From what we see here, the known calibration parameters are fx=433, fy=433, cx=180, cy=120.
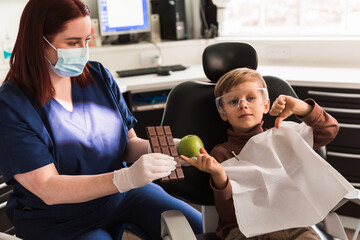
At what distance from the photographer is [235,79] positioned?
1.69 metres

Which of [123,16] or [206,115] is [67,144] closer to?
[206,115]

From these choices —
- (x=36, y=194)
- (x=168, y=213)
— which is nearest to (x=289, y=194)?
(x=168, y=213)

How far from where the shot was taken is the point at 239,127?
5.56ft

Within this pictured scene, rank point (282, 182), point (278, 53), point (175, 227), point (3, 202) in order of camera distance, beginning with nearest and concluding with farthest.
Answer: point (175, 227) < point (282, 182) < point (3, 202) < point (278, 53)

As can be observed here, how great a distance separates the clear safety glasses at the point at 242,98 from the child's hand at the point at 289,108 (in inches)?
3.0

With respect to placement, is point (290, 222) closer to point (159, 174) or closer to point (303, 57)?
point (159, 174)

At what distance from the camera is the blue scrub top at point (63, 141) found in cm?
141

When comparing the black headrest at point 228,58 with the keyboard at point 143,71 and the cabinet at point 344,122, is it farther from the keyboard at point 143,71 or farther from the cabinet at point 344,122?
the keyboard at point 143,71

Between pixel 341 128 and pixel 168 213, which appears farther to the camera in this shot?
pixel 341 128

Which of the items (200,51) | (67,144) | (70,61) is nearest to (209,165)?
(67,144)

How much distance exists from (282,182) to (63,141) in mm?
811

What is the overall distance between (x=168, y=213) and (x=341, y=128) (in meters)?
1.39

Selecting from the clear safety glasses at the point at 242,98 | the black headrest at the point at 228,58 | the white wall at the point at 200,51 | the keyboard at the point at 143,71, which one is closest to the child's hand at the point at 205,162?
the clear safety glasses at the point at 242,98

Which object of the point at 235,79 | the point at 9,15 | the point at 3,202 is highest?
the point at 9,15
